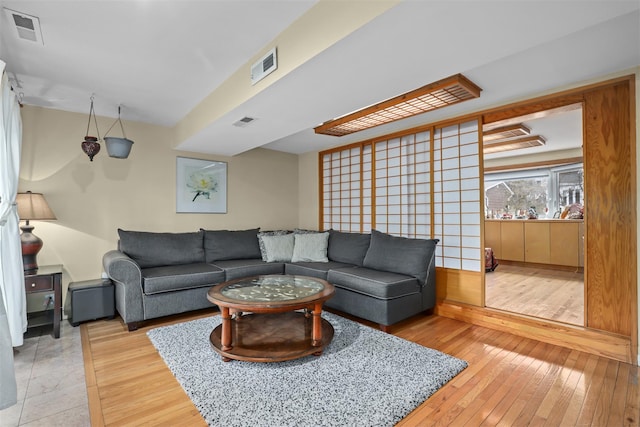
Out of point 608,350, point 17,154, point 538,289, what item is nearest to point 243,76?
point 17,154

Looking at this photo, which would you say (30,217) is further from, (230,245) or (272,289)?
A: (272,289)

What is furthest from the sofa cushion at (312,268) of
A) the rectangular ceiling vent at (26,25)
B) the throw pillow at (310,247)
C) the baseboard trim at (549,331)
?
the rectangular ceiling vent at (26,25)

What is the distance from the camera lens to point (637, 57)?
6.95 ft

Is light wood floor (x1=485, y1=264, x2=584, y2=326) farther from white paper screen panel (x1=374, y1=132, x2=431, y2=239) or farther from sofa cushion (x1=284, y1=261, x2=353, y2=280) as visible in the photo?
sofa cushion (x1=284, y1=261, x2=353, y2=280)

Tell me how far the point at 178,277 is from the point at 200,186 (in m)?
1.64

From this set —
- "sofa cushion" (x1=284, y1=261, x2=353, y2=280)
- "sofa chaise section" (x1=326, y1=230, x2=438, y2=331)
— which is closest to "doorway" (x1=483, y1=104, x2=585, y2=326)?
"sofa chaise section" (x1=326, y1=230, x2=438, y2=331)

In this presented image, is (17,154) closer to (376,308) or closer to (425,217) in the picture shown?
(376,308)

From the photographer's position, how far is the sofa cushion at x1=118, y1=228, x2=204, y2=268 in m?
3.36

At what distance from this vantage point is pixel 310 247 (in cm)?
409

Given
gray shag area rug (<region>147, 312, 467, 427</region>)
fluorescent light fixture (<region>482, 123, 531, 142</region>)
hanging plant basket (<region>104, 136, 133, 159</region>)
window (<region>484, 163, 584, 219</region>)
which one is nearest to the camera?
gray shag area rug (<region>147, 312, 467, 427</region>)

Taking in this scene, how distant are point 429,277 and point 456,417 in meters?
1.70

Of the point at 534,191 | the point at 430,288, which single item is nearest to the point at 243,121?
the point at 430,288

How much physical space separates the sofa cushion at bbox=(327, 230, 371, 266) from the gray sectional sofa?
0.01 meters

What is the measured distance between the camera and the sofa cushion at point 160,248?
11.0 ft
